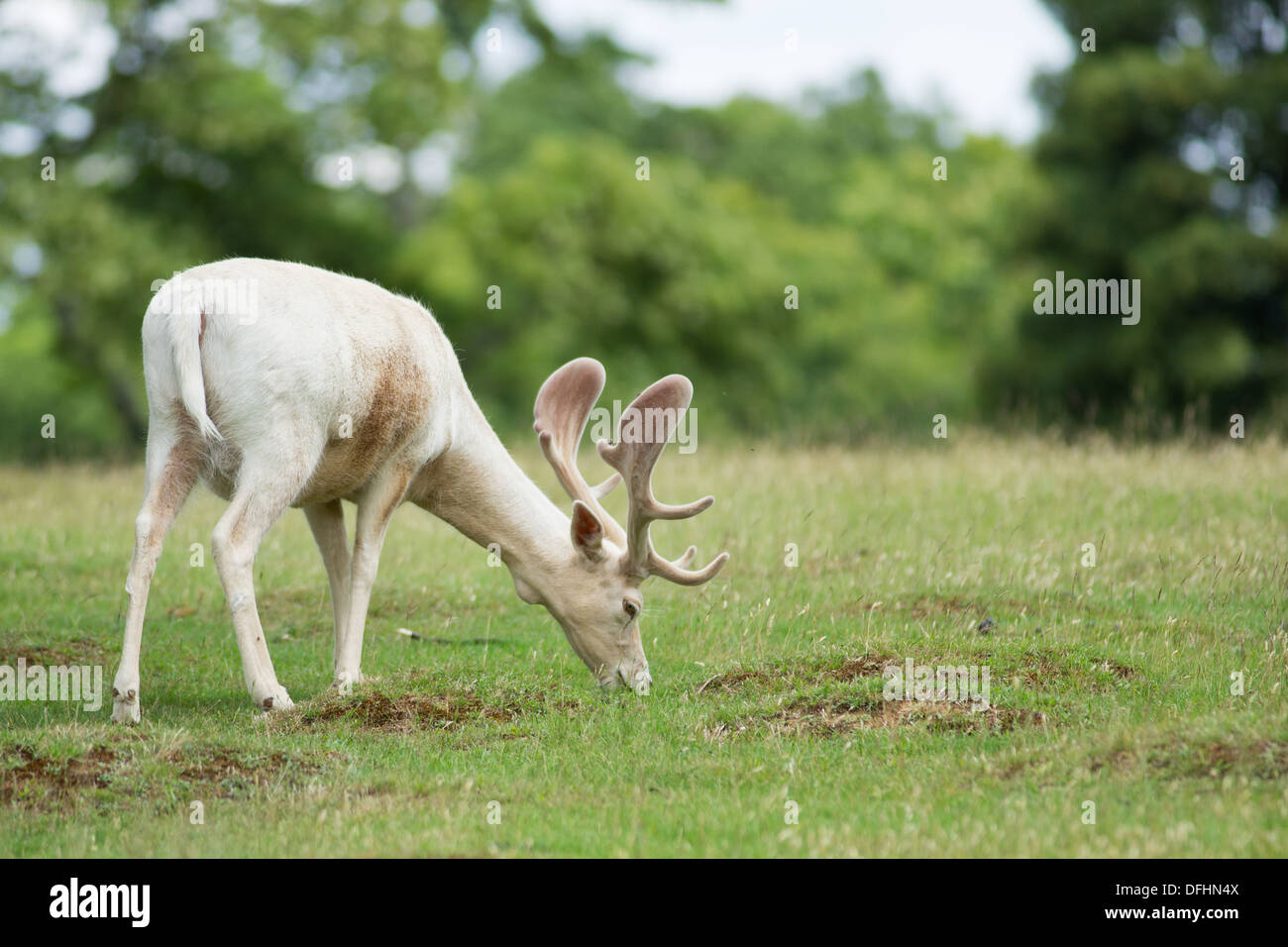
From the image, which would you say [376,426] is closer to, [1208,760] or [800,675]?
[800,675]

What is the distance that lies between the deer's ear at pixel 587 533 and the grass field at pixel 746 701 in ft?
2.56

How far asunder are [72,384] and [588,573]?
23433 mm

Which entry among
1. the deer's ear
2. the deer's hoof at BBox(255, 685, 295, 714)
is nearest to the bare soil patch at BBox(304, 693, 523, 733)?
the deer's hoof at BBox(255, 685, 295, 714)

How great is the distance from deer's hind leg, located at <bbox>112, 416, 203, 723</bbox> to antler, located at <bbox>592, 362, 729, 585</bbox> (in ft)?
7.50

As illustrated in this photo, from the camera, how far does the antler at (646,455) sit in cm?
823

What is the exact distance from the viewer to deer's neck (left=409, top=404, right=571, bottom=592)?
28.2 feet

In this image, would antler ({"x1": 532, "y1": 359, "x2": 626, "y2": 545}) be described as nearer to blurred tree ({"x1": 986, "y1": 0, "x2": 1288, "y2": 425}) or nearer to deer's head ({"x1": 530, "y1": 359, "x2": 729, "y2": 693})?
deer's head ({"x1": 530, "y1": 359, "x2": 729, "y2": 693})

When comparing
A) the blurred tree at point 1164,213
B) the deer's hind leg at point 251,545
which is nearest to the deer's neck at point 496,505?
the deer's hind leg at point 251,545

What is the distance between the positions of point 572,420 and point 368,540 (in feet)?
5.11

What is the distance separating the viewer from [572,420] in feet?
30.1

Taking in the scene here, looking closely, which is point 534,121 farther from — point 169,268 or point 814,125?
point 169,268

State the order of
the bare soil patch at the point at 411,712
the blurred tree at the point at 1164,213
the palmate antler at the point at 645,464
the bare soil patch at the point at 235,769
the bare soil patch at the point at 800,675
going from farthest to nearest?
the blurred tree at the point at 1164,213
the palmate antler at the point at 645,464
the bare soil patch at the point at 800,675
the bare soil patch at the point at 411,712
the bare soil patch at the point at 235,769

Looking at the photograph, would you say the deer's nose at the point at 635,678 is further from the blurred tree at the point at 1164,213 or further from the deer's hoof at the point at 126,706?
the blurred tree at the point at 1164,213
